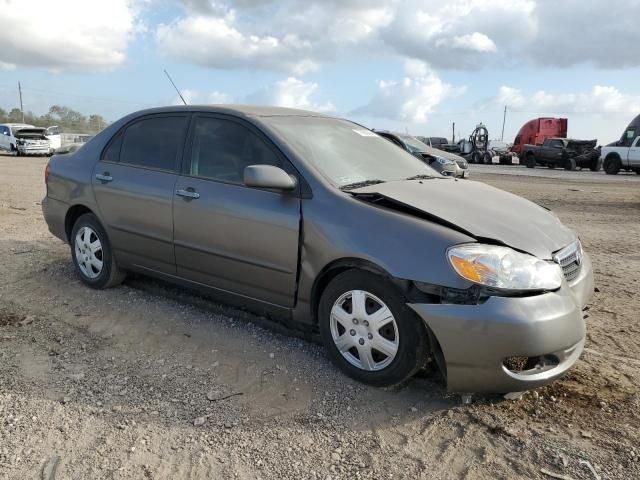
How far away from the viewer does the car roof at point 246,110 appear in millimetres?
4145

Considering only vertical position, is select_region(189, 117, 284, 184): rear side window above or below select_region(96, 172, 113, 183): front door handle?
above

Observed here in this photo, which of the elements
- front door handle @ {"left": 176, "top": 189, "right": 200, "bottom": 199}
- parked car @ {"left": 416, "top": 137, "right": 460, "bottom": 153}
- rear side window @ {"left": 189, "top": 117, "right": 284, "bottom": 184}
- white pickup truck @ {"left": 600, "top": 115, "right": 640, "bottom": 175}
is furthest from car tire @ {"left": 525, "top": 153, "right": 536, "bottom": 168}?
front door handle @ {"left": 176, "top": 189, "right": 200, "bottom": 199}

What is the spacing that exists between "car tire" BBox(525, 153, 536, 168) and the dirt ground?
27577 mm

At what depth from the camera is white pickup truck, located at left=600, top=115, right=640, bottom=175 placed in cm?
2323

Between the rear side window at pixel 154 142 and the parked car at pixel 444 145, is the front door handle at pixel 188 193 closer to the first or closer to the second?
the rear side window at pixel 154 142

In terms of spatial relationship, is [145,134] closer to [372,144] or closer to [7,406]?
[372,144]

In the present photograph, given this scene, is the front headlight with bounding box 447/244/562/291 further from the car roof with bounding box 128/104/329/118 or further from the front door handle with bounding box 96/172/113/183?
the front door handle with bounding box 96/172/113/183

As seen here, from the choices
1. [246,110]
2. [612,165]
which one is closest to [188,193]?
[246,110]

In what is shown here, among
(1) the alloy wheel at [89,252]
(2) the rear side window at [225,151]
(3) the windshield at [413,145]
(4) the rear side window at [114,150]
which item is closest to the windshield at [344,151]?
(2) the rear side window at [225,151]

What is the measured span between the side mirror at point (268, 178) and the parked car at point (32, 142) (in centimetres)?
2836

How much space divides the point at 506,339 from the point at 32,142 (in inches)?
1174

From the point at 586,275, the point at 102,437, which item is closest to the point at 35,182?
the point at 102,437

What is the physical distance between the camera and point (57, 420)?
3.00m

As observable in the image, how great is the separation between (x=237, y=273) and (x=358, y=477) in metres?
1.73
